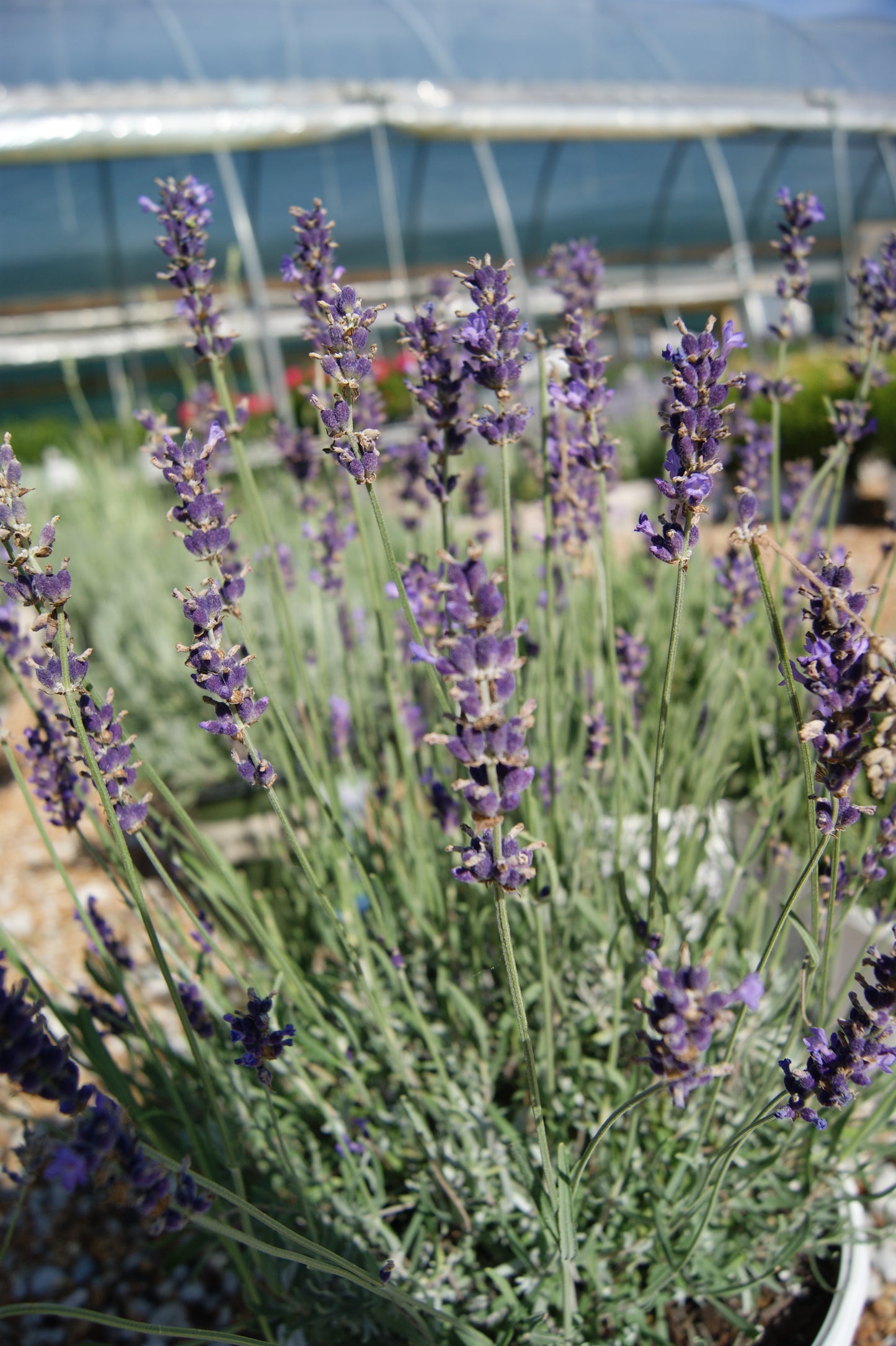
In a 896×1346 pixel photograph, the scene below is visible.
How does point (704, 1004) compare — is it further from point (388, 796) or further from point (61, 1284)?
point (61, 1284)

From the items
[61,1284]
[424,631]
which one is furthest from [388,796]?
[61,1284]

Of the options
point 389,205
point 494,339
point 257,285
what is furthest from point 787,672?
point 257,285

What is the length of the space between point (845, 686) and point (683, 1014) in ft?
Answer: 0.88

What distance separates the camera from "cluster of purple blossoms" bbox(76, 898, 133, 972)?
1.12m

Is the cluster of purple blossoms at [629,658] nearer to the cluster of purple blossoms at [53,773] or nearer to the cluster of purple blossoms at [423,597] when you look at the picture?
the cluster of purple blossoms at [423,597]

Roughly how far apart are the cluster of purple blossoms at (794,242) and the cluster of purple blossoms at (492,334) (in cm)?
60

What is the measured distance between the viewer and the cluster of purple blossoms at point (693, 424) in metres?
0.70

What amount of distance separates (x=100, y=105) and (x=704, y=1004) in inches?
354

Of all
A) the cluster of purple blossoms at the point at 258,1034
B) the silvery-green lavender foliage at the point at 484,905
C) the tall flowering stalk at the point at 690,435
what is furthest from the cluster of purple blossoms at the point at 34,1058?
the tall flowering stalk at the point at 690,435

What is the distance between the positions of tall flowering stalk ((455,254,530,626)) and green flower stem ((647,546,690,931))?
17 centimetres

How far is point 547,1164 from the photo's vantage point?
0.79m

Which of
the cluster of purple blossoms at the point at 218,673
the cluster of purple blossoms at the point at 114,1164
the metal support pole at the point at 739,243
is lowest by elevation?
the cluster of purple blossoms at the point at 114,1164

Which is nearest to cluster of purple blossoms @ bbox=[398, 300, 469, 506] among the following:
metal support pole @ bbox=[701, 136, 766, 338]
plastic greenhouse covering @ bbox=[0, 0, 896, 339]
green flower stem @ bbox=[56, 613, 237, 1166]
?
green flower stem @ bbox=[56, 613, 237, 1166]

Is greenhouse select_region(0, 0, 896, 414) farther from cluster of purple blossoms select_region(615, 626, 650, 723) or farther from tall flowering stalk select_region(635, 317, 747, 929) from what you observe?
tall flowering stalk select_region(635, 317, 747, 929)
